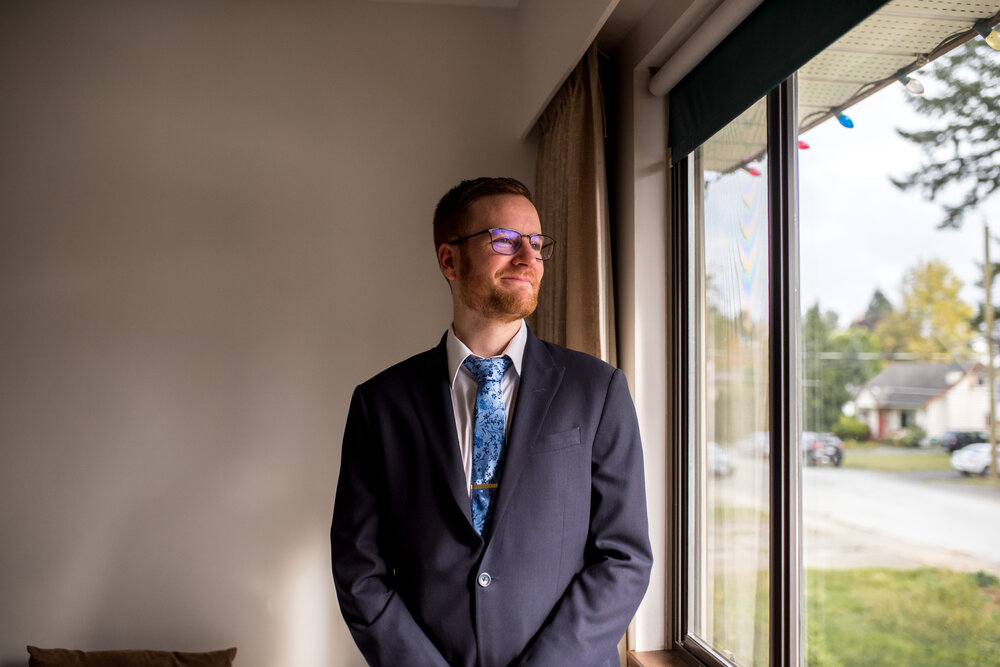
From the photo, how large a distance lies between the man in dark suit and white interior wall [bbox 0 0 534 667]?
3.91ft

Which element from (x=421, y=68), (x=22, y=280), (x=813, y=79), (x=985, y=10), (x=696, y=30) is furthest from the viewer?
(x=421, y=68)

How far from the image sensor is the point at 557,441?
138 centimetres

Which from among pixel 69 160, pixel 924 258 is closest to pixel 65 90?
pixel 69 160

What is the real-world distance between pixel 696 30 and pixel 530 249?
0.80 m

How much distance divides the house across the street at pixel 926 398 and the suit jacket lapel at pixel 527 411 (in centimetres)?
57

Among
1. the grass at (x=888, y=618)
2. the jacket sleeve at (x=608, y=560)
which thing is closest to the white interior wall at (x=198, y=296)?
the jacket sleeve at (x=608, y=560)

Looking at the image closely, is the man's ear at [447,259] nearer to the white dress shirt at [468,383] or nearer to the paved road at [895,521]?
the white dress shirt at [468,383]

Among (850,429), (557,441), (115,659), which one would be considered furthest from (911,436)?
(115,659)

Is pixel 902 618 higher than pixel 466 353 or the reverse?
the reverse

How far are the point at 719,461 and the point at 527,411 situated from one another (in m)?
0.71

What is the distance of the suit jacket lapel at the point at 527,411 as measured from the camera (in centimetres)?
134

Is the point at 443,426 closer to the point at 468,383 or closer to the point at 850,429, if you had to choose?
the point at 468,383

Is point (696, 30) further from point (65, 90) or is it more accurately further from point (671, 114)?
point (65, 90)

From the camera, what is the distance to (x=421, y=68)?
2.73 meters
